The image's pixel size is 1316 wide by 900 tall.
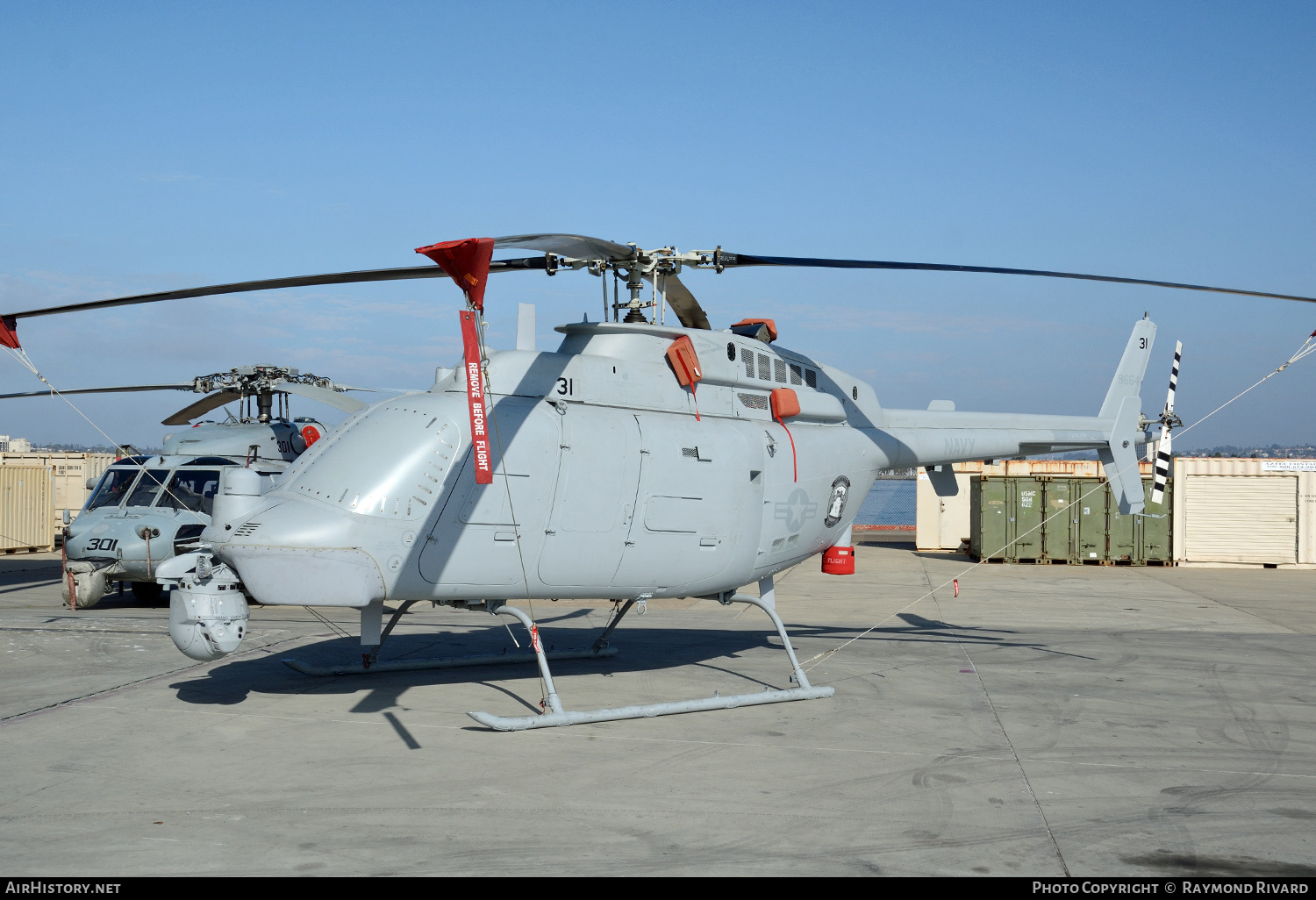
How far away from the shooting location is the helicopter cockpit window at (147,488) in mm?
15023

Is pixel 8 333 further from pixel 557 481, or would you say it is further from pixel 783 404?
pixel 783 404

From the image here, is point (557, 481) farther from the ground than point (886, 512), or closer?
farther from the ground

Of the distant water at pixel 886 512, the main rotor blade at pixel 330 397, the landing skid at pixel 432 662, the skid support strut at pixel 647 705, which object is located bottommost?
the distant water at pixel 886 512

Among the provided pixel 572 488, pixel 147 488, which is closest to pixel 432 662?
pixel 572 488

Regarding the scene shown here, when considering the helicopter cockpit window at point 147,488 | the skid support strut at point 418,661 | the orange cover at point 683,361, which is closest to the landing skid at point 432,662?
the skid support strut at point 418,661

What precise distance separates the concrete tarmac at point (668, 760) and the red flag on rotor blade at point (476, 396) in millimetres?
2112

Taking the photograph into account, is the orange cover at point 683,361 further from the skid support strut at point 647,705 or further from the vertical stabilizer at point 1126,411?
the vertical stabilizer at point 1126,411

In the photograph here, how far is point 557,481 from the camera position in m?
8.07

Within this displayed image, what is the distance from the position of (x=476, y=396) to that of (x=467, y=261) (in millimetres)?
1066

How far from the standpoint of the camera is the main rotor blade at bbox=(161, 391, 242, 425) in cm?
1675

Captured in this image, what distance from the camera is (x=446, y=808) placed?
5.74 metres

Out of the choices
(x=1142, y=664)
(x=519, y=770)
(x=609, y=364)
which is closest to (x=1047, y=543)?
(x=1142, y=664)

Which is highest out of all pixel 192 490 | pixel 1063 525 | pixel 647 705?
pixel 192 490

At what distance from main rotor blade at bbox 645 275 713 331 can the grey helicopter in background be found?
20.5 ft
